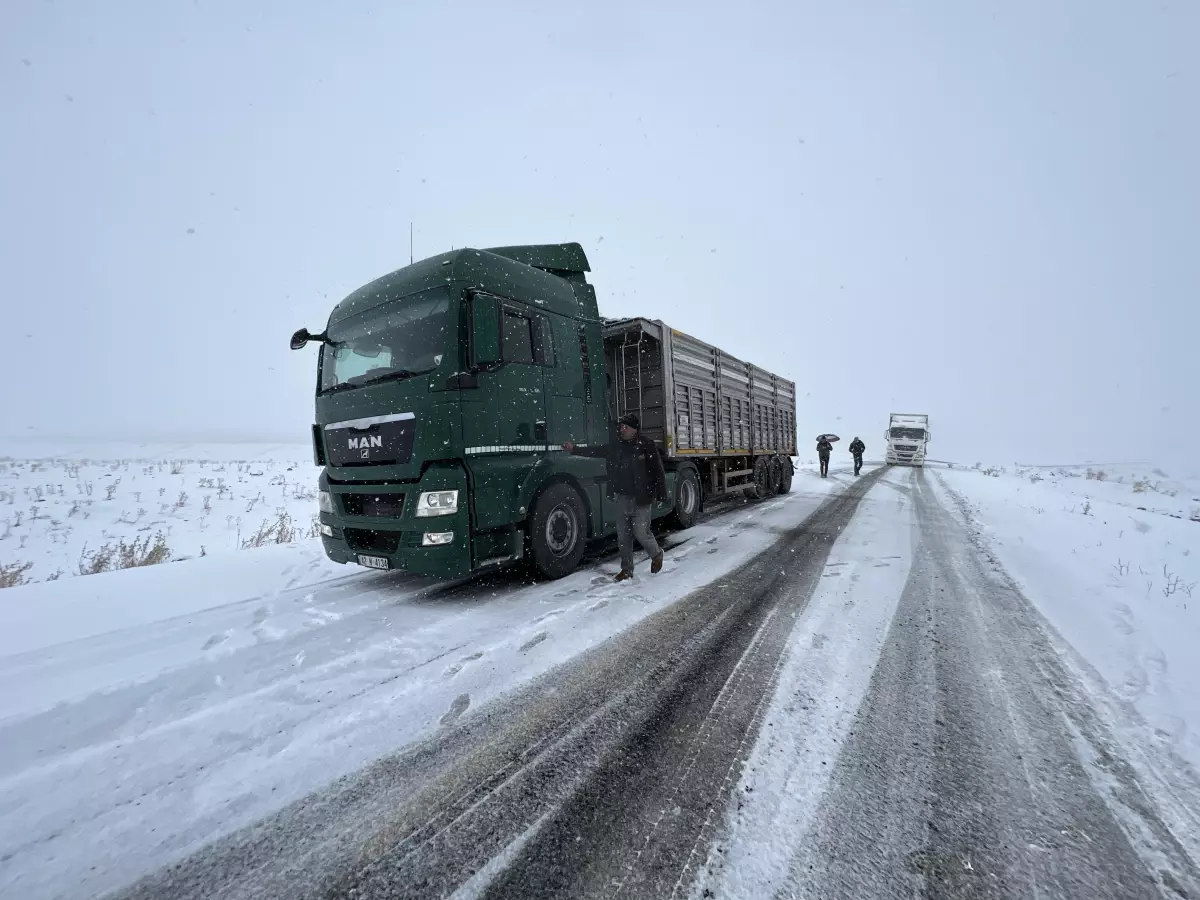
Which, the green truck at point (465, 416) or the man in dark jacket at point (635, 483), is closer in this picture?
the green truck at point (465, 416)

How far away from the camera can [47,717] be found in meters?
2.54

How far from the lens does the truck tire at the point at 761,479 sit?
461 inches

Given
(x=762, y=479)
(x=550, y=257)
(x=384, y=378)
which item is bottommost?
(x=762, y=479)

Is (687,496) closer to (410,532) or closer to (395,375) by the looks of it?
(410,532)

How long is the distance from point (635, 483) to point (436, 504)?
7.05 feet

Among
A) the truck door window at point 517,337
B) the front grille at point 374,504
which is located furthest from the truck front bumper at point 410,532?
Result: the truck door window at point 517,337

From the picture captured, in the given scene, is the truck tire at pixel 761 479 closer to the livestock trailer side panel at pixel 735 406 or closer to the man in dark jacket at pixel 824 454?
the livestock trailer side panel at pixel 735 406

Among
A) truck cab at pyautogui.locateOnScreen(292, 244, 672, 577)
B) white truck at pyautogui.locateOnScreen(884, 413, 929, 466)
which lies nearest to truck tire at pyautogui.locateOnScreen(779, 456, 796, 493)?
truck cab at pyautogui.locateOnScreen(292, 244, 672, 577)

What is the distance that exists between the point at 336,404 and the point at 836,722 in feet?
16.6

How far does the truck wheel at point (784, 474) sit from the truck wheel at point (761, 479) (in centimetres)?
115

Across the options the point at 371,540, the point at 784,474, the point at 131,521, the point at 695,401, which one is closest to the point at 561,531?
the point at 371,540

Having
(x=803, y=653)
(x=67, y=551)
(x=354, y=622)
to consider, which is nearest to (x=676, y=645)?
(x=803, y=653)

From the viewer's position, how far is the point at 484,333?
14.6 feet

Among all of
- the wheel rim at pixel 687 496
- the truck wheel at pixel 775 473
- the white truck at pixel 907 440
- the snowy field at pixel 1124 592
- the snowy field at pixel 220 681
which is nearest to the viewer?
the snowy field at pixel 220 681
